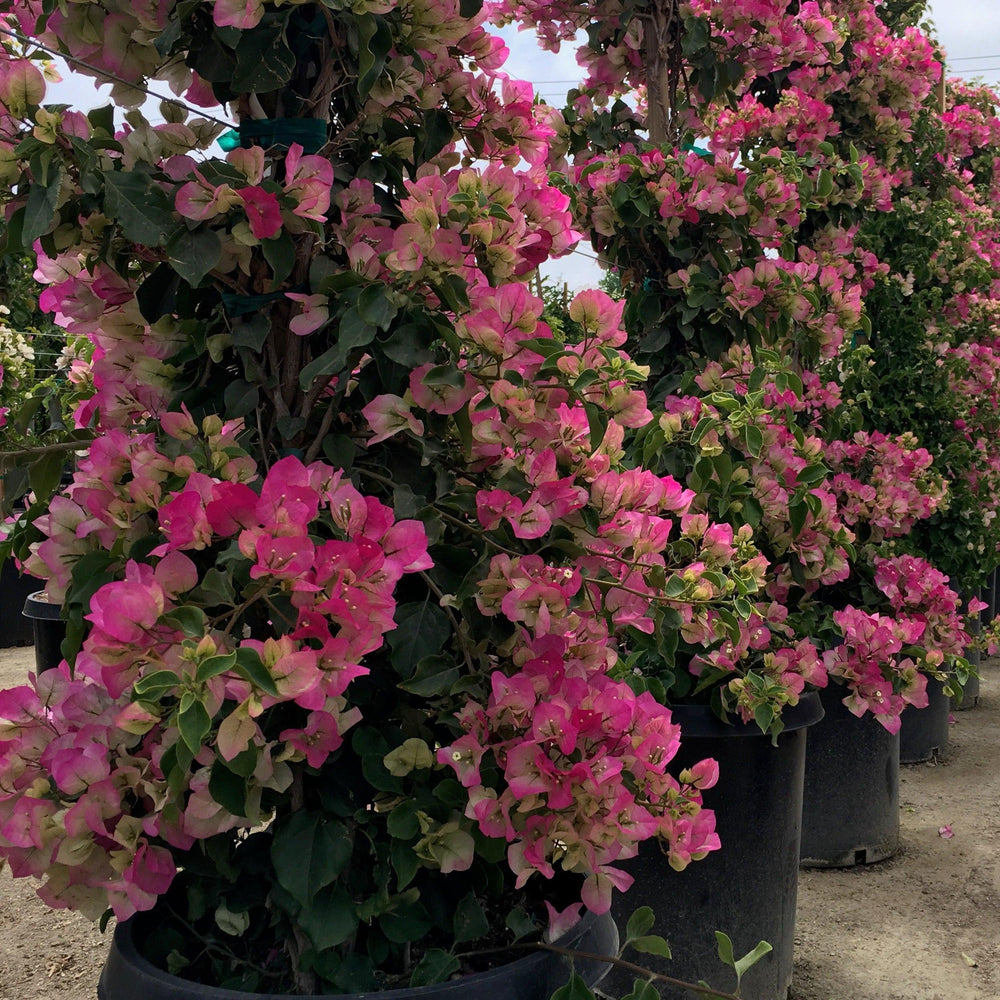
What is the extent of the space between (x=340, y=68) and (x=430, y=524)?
0.51 meters

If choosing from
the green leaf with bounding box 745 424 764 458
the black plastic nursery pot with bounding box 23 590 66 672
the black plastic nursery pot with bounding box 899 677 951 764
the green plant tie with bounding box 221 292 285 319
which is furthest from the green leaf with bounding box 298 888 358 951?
the black plastic nursery pot with bounding box 899 677 951 764

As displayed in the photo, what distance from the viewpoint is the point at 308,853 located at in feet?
3.39

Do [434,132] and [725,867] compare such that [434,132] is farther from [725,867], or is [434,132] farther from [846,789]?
[846,789]

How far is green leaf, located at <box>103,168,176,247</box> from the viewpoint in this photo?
98cm

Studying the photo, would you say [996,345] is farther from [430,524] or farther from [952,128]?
[430,524]

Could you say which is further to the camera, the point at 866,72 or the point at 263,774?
the point at 866,72

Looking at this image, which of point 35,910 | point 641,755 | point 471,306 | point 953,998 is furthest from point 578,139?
point 35,910

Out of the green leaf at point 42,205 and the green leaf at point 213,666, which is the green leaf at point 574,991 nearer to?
the green leaf at point 213,666

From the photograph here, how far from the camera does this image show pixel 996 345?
15.6 feet

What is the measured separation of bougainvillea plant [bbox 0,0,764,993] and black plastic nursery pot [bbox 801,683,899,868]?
205 cm

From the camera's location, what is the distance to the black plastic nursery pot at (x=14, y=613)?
20.0ft

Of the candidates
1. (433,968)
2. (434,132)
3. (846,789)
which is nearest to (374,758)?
(433,968)

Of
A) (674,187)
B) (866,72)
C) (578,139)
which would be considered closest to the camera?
(674,187)

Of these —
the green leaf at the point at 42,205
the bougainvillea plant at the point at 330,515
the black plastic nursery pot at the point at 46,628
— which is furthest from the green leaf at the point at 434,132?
the black plastic nursery pot at the point at 46,628
